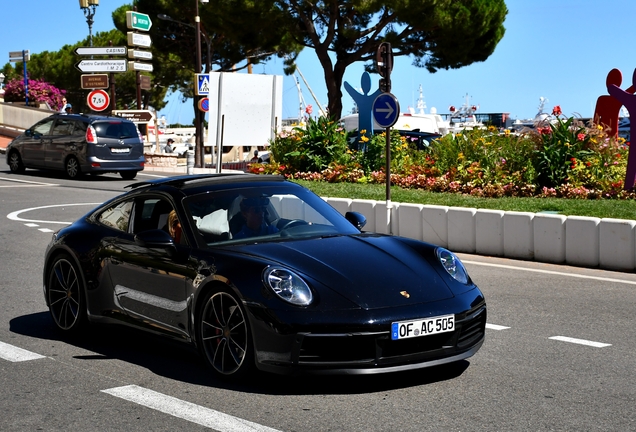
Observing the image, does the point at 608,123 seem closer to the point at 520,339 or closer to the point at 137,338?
the point at 520,339

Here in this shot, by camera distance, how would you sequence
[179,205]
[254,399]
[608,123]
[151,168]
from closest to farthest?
1. [254,399]
2. [179,205]
3. [608,123]
4. [151,168]

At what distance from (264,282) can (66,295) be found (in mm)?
2530

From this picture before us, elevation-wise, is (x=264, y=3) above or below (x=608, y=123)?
Result: above

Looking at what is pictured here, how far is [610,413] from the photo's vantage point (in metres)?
5.04

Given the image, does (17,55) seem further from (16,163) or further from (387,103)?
(387,103)

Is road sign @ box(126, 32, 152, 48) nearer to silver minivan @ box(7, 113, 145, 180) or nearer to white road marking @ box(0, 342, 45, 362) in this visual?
silver minivan @ box(7, 113, 145, 180)

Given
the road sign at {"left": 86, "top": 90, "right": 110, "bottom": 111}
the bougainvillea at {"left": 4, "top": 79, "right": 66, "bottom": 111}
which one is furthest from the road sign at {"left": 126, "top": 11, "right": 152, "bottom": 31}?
the bougainvillea at {"left": 4, "top": 79, "right": 66, "bottom": 111}

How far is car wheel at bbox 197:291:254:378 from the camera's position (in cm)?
562

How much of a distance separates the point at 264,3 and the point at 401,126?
30.6 ft

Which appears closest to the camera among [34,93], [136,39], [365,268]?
[365,268]

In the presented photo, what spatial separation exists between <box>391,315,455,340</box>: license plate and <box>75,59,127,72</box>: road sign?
33086mm

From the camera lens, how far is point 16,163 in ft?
90.9

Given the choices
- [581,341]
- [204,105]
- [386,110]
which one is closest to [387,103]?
[386,110]

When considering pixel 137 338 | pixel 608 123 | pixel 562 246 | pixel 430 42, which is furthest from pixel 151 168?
pixel 137 338
